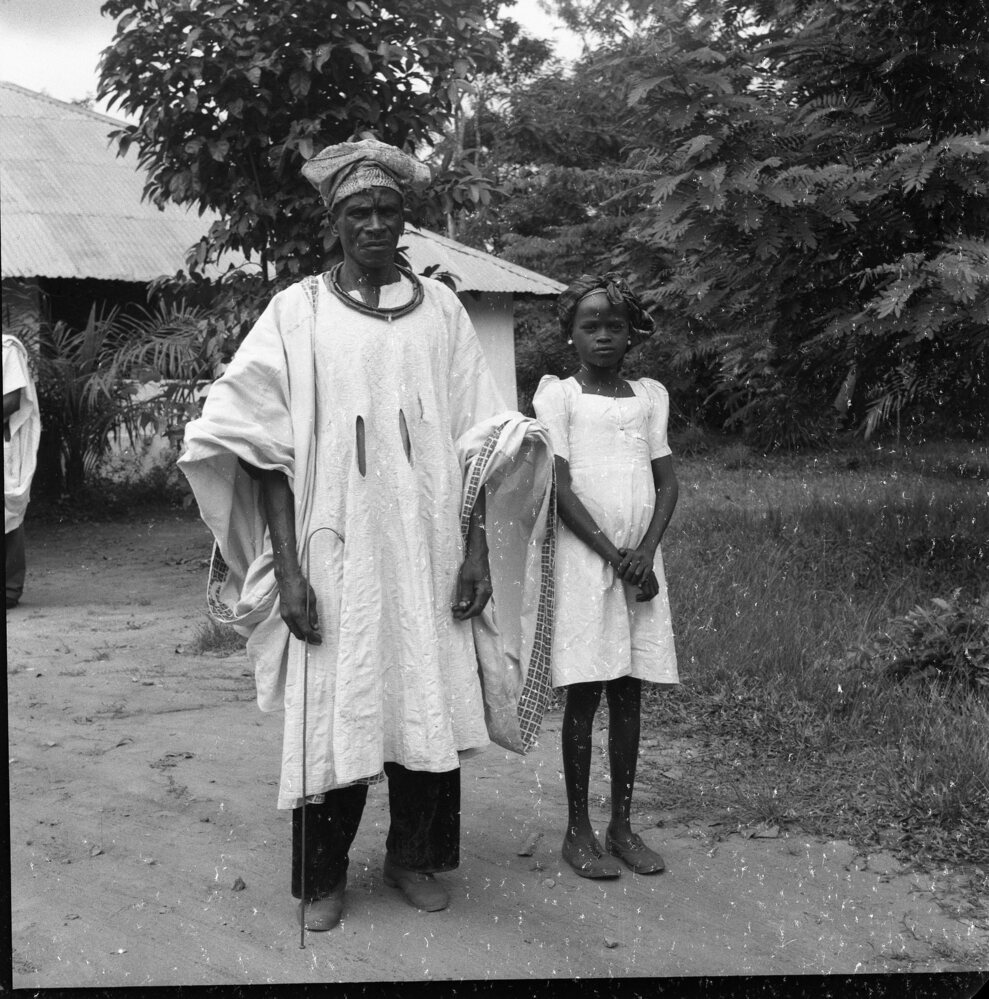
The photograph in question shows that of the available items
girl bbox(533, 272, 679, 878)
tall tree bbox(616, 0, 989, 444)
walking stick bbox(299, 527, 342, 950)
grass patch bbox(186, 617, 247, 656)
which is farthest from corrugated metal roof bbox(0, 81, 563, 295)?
grass patch bbox(186, 617, 247, 656)

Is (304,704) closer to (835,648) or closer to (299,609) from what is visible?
(299,609)

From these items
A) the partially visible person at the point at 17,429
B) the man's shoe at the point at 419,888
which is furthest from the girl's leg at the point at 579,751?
the partially visible person at the point at 17,429

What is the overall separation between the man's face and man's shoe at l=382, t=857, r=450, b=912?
1.44m

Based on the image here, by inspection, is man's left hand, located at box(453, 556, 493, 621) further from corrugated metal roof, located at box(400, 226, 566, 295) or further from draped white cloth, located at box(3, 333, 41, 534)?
corrugated metal roof, located at box(400, 226, 566, 295)

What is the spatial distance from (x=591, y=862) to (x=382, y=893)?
523 mm

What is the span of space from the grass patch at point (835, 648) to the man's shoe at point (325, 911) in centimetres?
120

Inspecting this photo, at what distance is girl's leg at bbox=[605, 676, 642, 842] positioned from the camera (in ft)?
10.3

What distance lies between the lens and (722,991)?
104 inches

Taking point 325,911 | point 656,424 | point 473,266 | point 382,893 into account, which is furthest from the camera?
point 473,266

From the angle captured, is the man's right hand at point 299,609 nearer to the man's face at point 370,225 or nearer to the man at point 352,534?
the man at point 352,534

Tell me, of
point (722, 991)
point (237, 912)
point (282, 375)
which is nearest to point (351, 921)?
point (237, 912)

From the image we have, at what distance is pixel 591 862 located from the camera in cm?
309

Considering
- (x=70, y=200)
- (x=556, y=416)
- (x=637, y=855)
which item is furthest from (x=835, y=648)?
(x=70, y=200)

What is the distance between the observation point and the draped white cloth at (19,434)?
5562 mm
